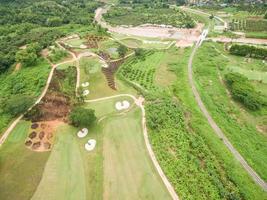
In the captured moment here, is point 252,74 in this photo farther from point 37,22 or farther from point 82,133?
point 37,22

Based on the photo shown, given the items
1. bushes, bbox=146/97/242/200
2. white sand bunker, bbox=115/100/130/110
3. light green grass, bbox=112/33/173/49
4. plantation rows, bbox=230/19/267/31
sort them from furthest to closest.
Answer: plantation rows, bbox=230/19/267/31
light green grass, bbox=112/33/173/49
white sand bunker, bbox=115/100/130/110
bushes, bbox=146/97/242/200

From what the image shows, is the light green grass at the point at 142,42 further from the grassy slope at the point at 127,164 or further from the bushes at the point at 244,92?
the grassy slope at the point at 127,164

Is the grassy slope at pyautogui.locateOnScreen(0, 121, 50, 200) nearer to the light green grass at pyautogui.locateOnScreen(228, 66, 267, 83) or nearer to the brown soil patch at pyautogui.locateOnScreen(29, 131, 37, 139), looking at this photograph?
the brown soil patch at pyautogui.locateOnScreen(29, 131, 37, 139)

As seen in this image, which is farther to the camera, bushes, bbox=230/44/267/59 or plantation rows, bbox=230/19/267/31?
plantation rows, bbox=230/19/267/31

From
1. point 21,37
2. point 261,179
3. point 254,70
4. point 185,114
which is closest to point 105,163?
point 185,114

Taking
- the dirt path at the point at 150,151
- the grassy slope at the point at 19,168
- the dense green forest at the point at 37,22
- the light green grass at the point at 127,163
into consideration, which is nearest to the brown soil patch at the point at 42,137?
the grassy slope at the point at 19,168

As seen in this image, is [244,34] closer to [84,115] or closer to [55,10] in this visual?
[84,115]

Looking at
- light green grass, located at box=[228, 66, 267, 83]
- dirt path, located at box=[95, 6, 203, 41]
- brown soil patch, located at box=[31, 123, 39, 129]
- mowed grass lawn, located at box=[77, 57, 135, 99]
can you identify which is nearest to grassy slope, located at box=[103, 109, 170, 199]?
mowed grass lawn, located at box=[77, 57, 135, 99]
